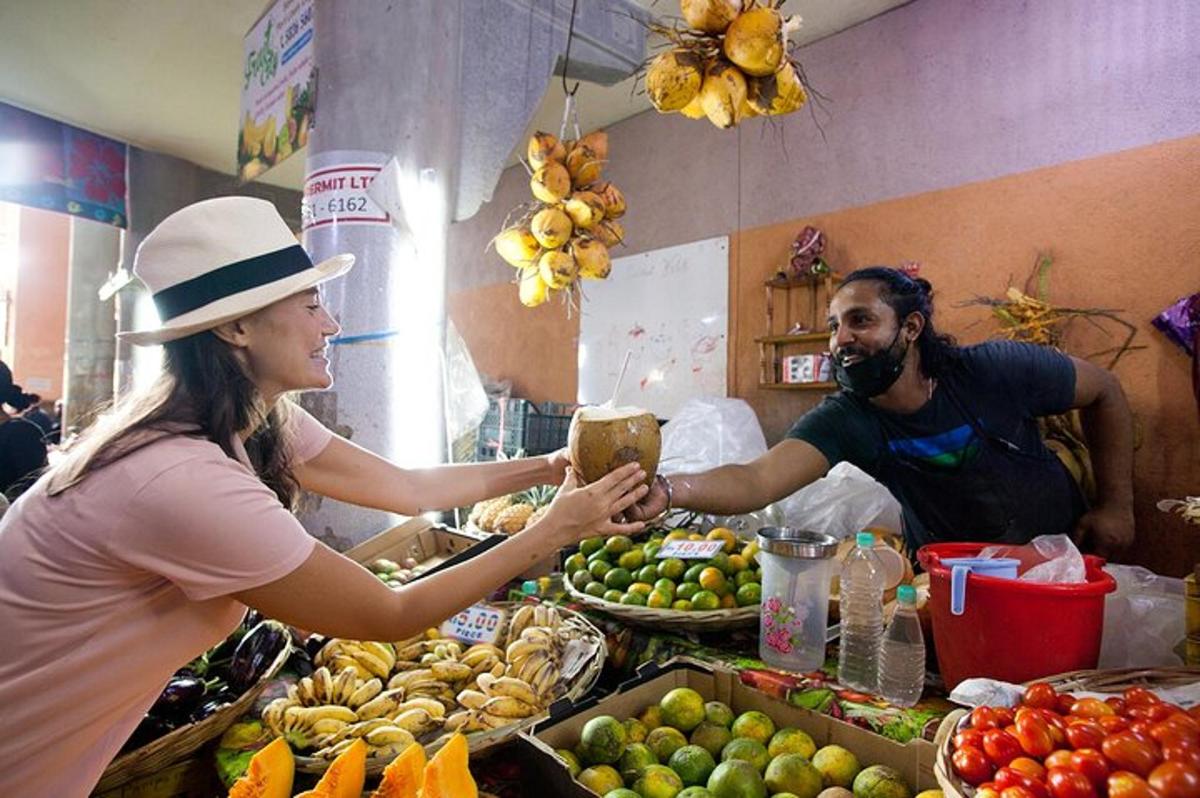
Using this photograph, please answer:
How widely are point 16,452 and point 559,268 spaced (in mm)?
3171

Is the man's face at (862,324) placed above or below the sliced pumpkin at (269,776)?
above

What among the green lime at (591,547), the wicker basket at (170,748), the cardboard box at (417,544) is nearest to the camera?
the wicker basket at (170,748)

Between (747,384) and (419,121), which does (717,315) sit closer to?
(747,384)

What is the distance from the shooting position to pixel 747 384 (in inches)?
180

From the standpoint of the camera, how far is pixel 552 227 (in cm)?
276

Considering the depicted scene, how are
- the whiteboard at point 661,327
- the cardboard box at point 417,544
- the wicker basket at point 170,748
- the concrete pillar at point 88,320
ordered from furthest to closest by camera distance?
the concrete pillar at point 88,320, the whiteboard at point 661,327, the cardboard box at point 417,544, the wicker basket at point 170,748

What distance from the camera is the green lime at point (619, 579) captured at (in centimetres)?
199

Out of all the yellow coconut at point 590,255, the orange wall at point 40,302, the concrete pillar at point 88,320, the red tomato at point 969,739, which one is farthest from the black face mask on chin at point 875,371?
the orange wall at point 40,302

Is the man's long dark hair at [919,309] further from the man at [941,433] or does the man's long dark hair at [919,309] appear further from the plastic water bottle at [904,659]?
Answer: the plastic water bottle at [904,659]

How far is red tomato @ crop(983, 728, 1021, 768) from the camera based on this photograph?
→ 0.91 m

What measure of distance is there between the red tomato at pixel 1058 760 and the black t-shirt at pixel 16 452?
4418 mm

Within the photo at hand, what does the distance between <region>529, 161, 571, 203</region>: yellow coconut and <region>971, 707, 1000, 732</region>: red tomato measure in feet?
7.48

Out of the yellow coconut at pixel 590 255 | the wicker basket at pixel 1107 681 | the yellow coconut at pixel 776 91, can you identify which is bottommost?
the wicker basket at pixel 1107 681

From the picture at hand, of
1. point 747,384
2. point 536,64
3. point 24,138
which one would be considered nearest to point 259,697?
point 536,64
